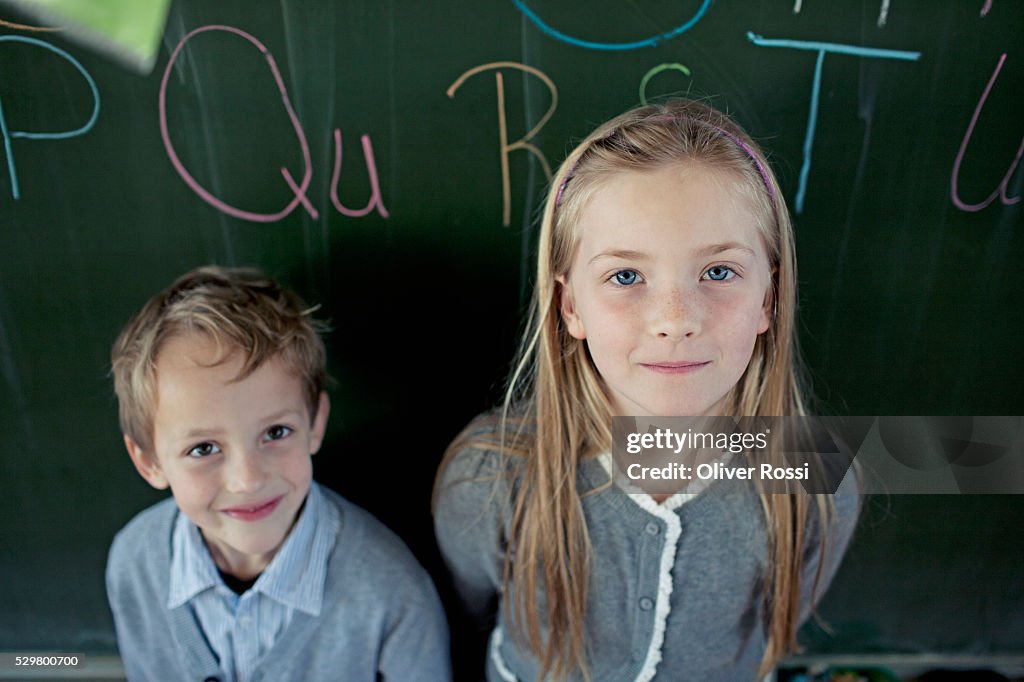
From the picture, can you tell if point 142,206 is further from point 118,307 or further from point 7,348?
point 7,348

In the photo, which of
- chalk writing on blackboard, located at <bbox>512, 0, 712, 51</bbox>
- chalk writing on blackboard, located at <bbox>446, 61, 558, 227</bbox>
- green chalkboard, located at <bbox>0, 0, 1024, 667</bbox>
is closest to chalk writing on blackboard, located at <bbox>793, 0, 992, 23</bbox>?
green chalkboard, located at <bbox>0, 0, 1024, 667</bbox>

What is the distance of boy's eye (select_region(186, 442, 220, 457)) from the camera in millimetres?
940

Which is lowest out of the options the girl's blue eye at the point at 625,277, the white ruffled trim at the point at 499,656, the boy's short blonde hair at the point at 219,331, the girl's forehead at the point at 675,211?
the white ruffled trim at the point at 499,656

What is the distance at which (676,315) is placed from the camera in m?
0.80

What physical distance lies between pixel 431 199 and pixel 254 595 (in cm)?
62

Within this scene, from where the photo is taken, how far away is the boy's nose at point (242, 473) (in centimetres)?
93

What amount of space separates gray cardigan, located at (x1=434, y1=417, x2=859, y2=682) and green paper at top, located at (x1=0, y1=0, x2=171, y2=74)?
735 mm

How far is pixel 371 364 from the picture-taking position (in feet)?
3.75

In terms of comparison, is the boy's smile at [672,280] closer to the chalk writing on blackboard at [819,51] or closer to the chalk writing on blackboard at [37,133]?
the chalk writing on blackboard at [819,51]

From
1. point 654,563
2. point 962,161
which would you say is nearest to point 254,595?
point 654,563

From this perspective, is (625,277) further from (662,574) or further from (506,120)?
(662,574)

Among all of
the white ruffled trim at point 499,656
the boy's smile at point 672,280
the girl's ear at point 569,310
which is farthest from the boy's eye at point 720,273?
the white ruffled trim at point 499,656

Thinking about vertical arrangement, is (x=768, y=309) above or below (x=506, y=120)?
below

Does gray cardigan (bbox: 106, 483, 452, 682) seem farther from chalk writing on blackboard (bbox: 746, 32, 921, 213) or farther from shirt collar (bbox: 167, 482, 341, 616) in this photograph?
chalk writing on blackboard (bbox: 746, 32, 921, 213)
